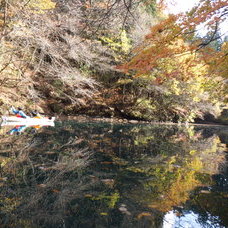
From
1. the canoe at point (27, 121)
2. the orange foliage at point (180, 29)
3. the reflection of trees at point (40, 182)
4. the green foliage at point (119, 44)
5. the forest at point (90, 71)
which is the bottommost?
the reflection of trees at point (40, 182)

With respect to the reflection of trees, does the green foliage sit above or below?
above

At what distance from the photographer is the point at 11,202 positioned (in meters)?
2.39

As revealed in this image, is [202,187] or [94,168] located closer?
[202,187]

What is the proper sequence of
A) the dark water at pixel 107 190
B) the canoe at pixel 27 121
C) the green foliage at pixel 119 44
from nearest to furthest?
the dark water at pixel 107 190, the canoe at pixel 27 121, the green foliage at pixel 119 44

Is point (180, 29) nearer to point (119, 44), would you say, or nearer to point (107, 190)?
point (107, 190)

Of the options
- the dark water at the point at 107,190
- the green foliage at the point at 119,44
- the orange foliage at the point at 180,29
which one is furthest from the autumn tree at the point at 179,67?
the dark water at the point at 107,190

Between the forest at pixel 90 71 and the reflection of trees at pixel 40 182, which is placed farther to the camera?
the forest at pixel 90 71

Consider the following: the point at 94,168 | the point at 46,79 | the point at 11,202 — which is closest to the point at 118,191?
the point at 94,168

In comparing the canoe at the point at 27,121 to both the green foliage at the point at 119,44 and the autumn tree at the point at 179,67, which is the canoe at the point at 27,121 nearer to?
the autumn tree at the point at 179,67

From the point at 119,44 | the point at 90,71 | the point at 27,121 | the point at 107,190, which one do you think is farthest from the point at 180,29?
the point at 90,71

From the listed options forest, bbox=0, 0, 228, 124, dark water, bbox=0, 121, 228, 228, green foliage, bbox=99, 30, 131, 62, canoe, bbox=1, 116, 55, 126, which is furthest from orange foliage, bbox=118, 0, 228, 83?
green foliage, bbox=99, 30, 131, 62

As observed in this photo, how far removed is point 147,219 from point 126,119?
15060 millimetres

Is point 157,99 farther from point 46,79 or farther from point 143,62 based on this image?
point 143,62

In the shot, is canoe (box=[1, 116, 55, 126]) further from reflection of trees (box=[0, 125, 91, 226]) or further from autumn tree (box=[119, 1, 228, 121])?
reflection of trees (box=[0, 125, 91, 226])
